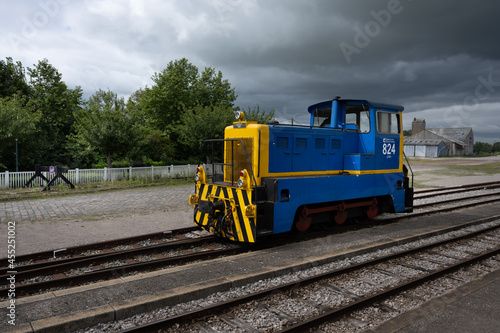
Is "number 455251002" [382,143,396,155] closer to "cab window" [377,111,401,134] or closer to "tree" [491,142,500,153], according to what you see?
"cab window" [377,111,401,134]

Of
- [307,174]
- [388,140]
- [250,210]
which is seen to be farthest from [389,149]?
[250,210]

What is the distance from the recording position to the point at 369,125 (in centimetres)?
895

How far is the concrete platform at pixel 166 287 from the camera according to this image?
13.5 ft

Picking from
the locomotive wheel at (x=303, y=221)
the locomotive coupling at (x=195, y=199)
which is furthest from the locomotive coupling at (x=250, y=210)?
the locomotive coupling at (x=195, y=199)

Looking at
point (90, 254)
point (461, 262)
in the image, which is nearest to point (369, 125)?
point (461, 262)

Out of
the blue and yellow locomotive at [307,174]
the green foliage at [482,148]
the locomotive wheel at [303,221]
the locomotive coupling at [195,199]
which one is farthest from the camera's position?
the green foliage at [482,148]

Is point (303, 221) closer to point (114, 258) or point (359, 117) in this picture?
point (359, 117)

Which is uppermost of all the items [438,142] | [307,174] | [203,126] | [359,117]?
[438,142]

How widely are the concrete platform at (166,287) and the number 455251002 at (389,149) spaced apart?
2.59 meters

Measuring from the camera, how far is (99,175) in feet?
62.4

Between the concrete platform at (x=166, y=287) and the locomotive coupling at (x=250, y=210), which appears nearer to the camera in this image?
the concrete platform at (x=166, y=287)

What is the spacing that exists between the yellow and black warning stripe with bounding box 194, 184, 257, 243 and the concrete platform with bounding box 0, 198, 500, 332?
534mm

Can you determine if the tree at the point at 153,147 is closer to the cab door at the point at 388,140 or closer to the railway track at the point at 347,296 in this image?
the cab door at the point at 388,140

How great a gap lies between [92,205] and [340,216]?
9.21m
